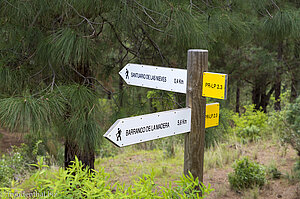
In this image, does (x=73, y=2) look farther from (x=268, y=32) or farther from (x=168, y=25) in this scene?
(x=268, y=32)

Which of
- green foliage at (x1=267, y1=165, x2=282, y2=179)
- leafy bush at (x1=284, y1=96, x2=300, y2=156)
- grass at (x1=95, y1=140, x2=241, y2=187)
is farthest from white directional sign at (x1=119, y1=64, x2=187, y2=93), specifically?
green foliage at (x1=267, y1=165, x2=282, y2=179)

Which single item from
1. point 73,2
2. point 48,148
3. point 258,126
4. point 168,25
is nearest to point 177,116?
point 168,25

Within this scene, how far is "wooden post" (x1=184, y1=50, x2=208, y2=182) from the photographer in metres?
2.55

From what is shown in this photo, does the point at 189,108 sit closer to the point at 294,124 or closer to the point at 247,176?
the point at 247,176

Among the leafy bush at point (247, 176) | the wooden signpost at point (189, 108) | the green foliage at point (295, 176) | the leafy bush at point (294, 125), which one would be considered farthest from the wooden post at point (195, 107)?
the leafy bush at point (294, 125)

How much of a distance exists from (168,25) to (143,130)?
1.14 m

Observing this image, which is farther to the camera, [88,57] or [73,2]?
[88,57]

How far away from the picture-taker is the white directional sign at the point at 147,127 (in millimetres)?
2188

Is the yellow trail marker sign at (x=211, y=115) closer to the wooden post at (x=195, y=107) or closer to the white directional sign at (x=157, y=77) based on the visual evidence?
the wooden post at (x=195, y=107)

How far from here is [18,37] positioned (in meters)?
3.38

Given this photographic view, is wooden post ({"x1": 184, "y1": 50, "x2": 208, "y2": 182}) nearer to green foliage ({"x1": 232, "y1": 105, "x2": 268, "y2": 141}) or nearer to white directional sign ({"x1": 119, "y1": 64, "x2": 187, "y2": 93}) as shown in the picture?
white directional sign ({"x1": 119, "y1": 64, "x2": 187, "y2": 93})

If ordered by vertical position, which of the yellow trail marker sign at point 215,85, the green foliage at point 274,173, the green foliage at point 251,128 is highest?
the yellow trail marker sign at point 215,85

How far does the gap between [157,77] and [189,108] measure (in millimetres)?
350

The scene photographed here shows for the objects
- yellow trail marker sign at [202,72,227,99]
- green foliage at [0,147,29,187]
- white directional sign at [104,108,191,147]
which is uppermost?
yellow trail marker sign at [202,72,227,99]
